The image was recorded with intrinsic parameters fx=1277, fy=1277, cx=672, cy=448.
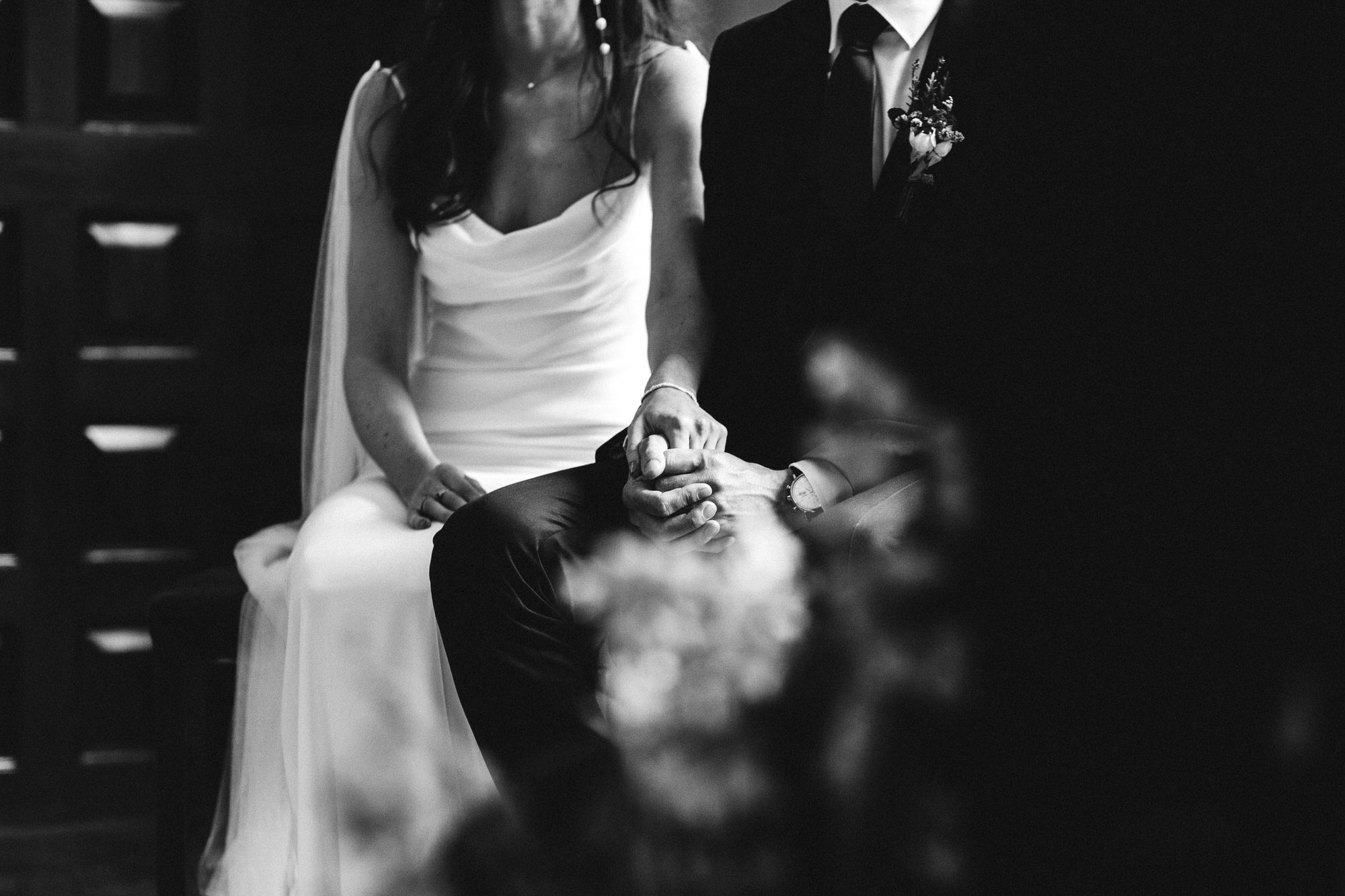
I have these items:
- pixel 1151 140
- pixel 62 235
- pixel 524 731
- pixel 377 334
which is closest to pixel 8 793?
pixel 62 235

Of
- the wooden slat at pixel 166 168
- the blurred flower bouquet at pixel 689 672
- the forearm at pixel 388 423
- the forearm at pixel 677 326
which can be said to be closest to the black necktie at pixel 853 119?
the forearm at pixel 677 326

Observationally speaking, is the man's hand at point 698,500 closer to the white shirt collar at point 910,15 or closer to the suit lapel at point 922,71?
the suit lapel at point 922,71

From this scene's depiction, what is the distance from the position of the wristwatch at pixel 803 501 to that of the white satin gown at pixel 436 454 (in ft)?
1.66

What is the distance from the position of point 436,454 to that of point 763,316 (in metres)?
0.60

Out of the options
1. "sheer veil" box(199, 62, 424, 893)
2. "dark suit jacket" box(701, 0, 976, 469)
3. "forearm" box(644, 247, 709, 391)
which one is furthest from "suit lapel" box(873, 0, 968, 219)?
"sheer veil" box(199, 62, 424, 893)

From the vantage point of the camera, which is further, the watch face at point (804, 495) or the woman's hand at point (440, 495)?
the woman's hand at point (440, 495)

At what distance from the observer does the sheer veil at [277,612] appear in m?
1.92

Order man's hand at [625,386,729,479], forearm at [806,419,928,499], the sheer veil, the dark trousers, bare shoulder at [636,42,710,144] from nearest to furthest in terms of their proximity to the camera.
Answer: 1. forearm at [806,419,928,499]
2. the dark trousers
3. man's hand at [625,386,729,479]
4. the sheer veil
5. bare shoulder at [636,42,710,144]

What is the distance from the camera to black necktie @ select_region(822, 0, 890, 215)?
1.75m

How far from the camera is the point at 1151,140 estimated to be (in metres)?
1.29

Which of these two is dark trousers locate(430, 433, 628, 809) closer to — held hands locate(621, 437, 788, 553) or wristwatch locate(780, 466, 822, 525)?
held hands locate(621, 437, 788, 553)

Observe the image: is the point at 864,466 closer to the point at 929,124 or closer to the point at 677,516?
the point at 677,516

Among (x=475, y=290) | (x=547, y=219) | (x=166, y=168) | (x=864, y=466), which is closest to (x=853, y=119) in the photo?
(x=547, y=219)

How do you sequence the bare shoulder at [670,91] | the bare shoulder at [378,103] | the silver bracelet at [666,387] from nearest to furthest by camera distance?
the silver bracelet at [666,387] → the bare shoulder at [670,91] → the bare shoulder at [378,103]
